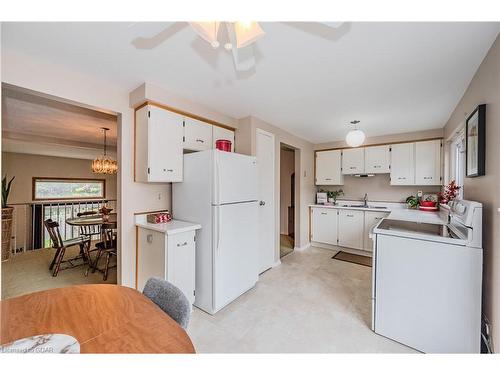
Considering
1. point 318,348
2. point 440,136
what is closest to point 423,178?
point 440,136

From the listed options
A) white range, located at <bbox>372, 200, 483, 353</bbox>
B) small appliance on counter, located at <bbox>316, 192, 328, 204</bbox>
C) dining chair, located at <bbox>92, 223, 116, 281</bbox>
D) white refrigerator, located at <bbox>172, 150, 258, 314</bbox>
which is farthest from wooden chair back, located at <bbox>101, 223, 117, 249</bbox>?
small appliance on counter, located at <bbox>316, 192, 328, 204</bbox>

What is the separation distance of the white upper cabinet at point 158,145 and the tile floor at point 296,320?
1.45 m

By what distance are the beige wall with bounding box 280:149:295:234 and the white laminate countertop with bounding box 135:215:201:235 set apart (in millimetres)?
3472

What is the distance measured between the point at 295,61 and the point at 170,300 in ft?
5.87

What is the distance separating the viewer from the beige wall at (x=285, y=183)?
17.2ft

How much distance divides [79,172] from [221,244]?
648 cm

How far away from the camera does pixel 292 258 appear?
11.9 feet

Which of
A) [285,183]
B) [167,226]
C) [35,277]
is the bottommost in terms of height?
[35,277]

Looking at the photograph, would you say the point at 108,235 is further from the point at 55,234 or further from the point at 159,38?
the point at 159,38

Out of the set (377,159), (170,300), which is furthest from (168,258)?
(377,159)

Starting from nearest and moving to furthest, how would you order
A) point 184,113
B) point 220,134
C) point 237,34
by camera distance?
point 237,34
point 184,113
point 220,134

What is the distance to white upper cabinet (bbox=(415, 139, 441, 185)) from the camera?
10.8 feet

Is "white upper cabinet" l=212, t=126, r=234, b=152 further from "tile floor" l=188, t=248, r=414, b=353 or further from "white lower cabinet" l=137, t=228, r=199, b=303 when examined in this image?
"tile floor" l=188, t=248, r=414, b=353

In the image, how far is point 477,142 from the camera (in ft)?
5.12
